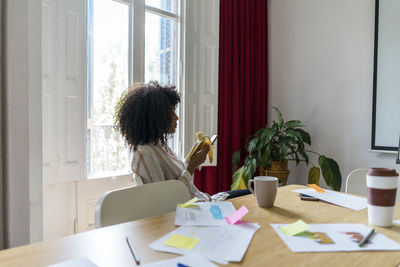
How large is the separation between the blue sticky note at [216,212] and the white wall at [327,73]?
2.54m

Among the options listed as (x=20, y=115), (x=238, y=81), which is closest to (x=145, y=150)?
(x=20, y=115)

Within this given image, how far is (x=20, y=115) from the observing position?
128 centimetres

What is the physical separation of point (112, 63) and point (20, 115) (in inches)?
57.3

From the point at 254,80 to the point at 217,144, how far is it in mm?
881

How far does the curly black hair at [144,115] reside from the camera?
6.17 ft

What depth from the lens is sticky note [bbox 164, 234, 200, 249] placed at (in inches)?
30.2

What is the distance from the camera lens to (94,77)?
2.54 m

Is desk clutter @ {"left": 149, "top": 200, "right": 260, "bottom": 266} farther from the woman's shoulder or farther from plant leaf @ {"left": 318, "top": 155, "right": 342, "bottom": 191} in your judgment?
plant leaf @ {"left": 318, "top": 155, "right": 342, "bottom": 191}

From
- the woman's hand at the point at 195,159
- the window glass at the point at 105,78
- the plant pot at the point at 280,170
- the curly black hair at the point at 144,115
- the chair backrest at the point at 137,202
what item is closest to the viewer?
the chair backrest at the point at 137,202

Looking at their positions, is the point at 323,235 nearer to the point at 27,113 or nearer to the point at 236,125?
the point at 27,113

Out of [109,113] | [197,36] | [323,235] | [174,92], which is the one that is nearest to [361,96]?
[197,36]

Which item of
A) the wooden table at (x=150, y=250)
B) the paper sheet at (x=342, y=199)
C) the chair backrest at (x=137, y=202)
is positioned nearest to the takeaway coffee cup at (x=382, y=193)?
the wooden table at (x=150, y=250)

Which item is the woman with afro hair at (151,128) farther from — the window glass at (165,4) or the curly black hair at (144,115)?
the window glass at (165,4)

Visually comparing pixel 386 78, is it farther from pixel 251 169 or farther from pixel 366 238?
pixel 366 238
